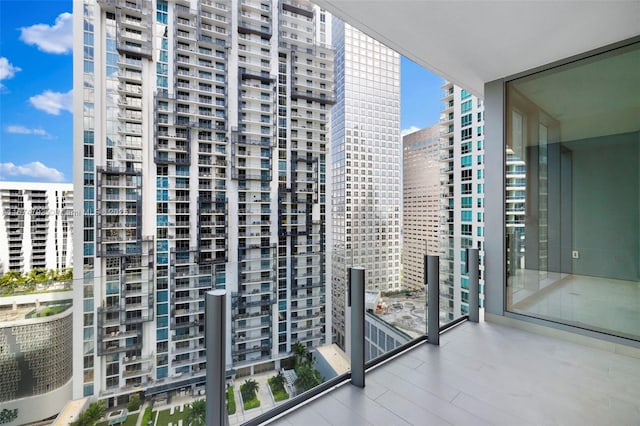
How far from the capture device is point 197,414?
4.26 feet

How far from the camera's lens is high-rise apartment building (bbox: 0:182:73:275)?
1155 cm

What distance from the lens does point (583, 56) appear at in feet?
8.36

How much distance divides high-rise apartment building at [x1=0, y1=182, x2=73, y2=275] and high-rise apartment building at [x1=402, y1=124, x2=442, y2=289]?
48.9 ft

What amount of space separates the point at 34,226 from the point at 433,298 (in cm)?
1637

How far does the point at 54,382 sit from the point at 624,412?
2.77 m

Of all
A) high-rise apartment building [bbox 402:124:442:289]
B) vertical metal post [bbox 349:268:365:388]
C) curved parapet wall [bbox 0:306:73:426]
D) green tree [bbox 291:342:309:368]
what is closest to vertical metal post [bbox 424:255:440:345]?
high-rise apartment building [bbox 402:124:442:289]

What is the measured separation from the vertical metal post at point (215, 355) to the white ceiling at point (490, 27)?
199cm

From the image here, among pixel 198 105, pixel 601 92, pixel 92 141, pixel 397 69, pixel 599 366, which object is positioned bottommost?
pixel 599 366

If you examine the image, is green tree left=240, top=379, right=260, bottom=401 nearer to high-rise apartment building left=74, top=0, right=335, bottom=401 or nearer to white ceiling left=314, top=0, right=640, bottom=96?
white ceiling left=314, top=0, right=640, bottom=96

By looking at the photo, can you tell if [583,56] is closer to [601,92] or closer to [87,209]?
[601,92]

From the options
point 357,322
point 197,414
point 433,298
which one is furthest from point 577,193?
point 197,414

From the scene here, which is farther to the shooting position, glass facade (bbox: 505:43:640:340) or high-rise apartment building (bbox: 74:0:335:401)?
high-rise apartment building (bbox: 74:0:335:401)

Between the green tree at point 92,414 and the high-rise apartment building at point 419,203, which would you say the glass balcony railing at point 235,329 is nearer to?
the green tree at point 92,414

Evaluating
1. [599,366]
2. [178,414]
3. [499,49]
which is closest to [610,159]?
[499,49]
